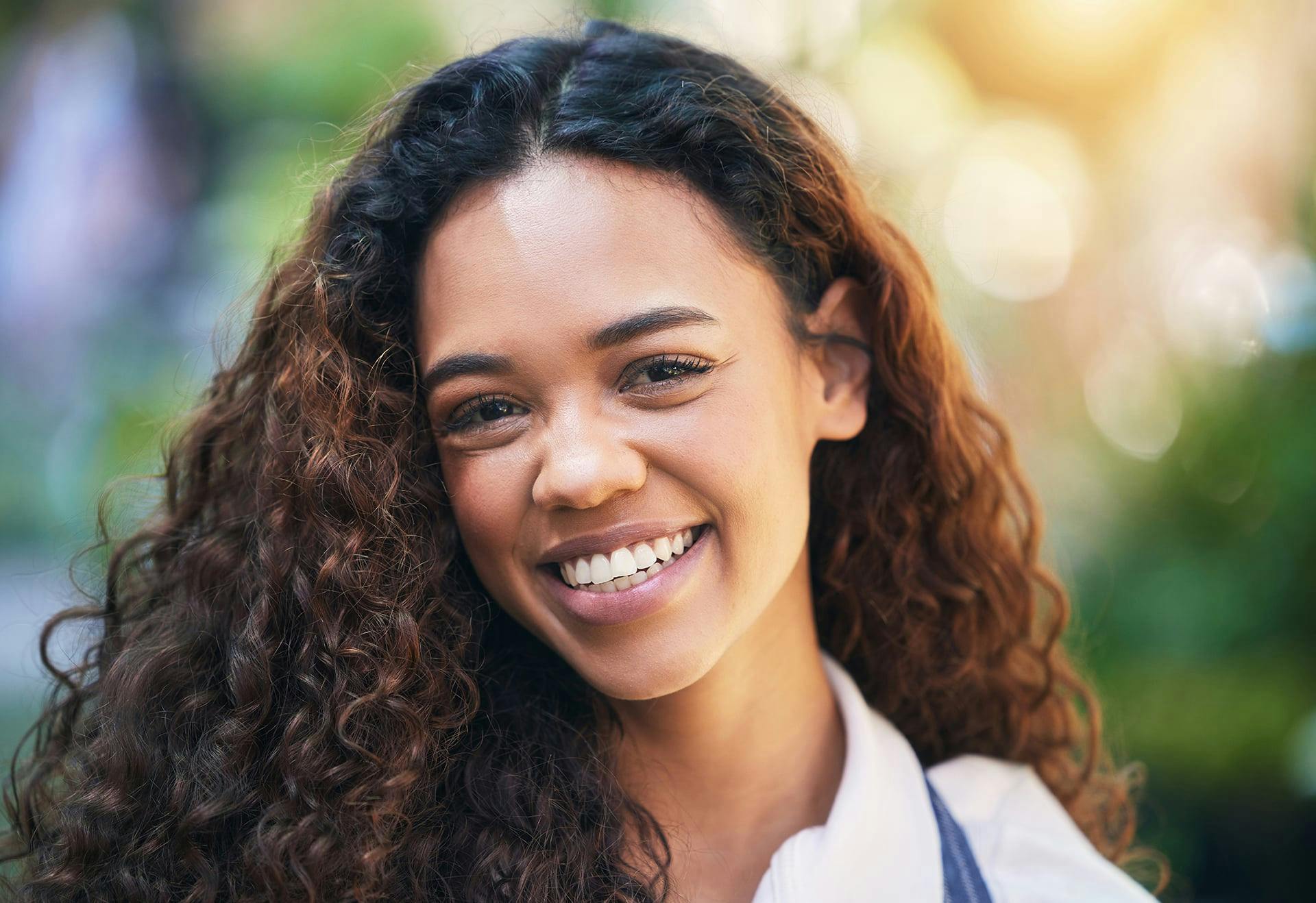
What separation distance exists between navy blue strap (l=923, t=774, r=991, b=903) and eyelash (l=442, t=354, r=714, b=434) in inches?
34.7

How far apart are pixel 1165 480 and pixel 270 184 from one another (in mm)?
3349

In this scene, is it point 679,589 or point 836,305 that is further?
point 836,305

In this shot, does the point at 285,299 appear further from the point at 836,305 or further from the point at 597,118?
the point at 836,305

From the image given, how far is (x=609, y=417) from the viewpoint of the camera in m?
1.52

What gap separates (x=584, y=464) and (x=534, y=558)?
0.66ft

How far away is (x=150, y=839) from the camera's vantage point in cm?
149

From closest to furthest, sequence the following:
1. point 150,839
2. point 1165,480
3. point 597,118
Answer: point 150,839
point 597,118
point 1165,480

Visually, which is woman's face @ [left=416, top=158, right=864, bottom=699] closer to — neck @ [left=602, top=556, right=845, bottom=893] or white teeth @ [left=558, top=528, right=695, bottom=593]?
white teeth @ [left=558, top=528, right=695, bottom=593]

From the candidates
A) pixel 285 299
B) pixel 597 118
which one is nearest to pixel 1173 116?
pixel 597 118

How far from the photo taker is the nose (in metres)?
1.46

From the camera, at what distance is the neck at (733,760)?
5.72 ft

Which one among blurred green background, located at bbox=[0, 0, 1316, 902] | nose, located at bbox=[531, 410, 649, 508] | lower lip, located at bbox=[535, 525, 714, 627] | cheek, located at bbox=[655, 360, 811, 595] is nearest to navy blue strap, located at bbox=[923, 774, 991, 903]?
cheek, located at bbox=[655, 360, 811, 595]

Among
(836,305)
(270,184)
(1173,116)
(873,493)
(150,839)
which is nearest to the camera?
(150,839)

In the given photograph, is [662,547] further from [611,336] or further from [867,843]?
[867,843]
